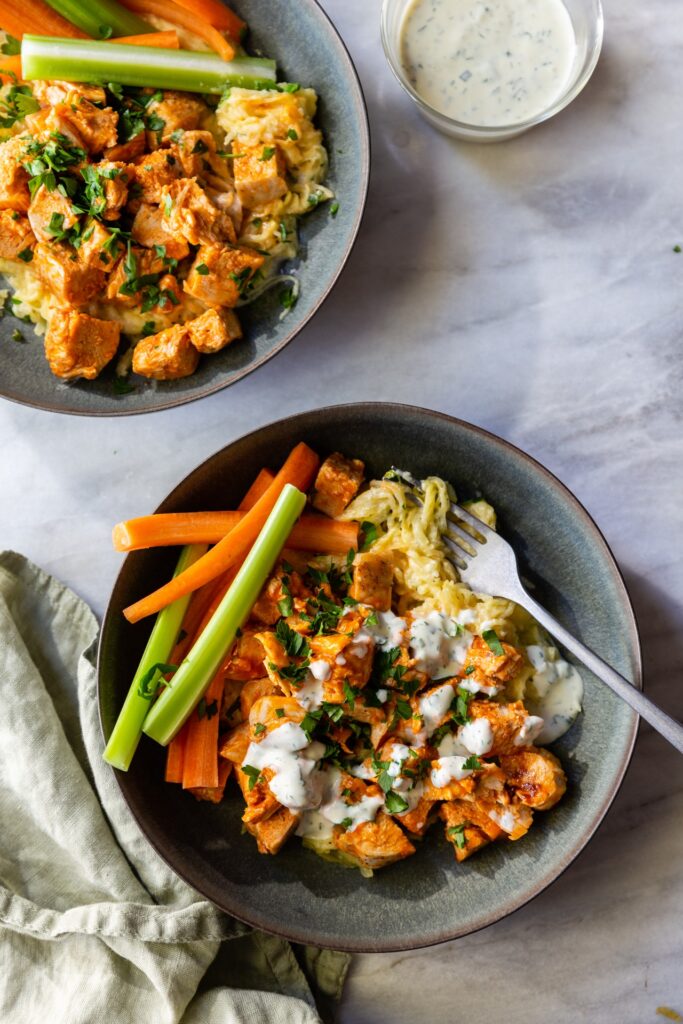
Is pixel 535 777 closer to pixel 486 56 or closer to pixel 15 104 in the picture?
pixel 486 56

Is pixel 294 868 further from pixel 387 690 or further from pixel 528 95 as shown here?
pixel 528 95

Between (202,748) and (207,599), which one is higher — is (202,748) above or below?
below

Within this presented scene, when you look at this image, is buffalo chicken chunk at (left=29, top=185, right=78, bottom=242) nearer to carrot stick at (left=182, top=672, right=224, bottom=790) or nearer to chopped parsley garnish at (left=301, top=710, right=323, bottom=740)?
carrot stick at (left=182, top=672, right=224, bottom=790)

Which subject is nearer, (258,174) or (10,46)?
(258,174)

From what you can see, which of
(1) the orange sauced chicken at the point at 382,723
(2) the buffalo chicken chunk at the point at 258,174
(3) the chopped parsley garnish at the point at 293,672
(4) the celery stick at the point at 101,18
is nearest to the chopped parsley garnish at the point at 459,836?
(1) the orange sauced chicken at the point at 382,723

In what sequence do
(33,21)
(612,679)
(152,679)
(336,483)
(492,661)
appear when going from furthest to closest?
(33,21) < (336,483) < (152,679) < (492,661) < (612,679)

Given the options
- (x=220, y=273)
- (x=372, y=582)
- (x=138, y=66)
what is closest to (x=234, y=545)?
(x=372, y=582)
